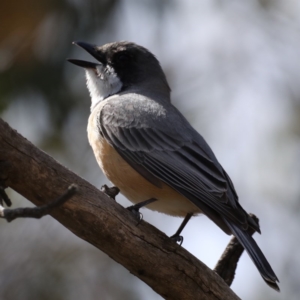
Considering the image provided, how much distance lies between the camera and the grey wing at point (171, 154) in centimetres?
617

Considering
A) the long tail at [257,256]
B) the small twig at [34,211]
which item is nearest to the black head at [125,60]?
the long tail at [257,256]

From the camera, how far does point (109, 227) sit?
547cm

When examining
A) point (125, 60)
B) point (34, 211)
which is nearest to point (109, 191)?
point (34, 211)

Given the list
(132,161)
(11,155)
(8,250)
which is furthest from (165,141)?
(8,250)

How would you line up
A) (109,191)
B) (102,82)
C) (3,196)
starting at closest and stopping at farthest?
(3,196)
(109,191)
(102,82)

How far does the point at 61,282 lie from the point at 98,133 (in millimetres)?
2581

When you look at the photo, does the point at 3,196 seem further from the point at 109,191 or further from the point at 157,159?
the point at 157,159

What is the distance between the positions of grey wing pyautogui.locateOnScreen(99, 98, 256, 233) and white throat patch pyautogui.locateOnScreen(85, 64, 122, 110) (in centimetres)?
59

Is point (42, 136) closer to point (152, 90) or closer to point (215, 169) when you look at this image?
point (152, 90)

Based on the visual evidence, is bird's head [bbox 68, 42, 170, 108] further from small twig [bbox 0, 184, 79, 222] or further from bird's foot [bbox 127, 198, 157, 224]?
small twig [bbox 0, 184, 79, 222]

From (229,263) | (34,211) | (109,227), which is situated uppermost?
(229,263)

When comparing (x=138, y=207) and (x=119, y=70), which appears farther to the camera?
(x=119, y=70)

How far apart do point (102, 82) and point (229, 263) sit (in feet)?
9.19

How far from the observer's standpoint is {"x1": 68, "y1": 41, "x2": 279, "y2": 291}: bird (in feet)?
20.2
